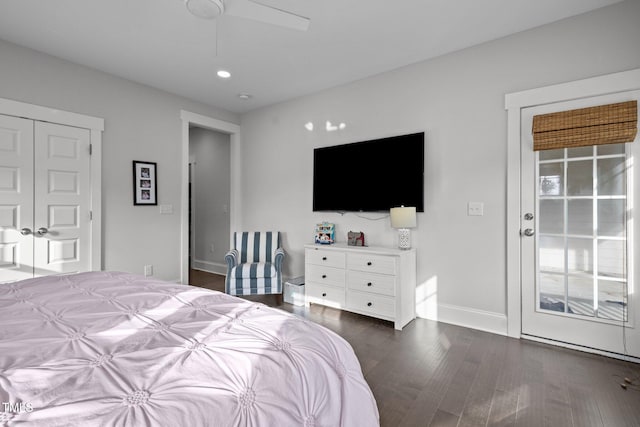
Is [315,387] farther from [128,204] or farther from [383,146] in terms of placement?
[128,204]

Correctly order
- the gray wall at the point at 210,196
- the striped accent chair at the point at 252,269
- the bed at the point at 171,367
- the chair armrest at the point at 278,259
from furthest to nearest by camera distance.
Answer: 1. the gray wall at the point at 210,196
2. the chair armrest at the point at 278,259
3. the striped accent chair at the point at 252,269
4. the bed at the point at 171,367

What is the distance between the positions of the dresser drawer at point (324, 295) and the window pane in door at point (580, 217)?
2072 mm

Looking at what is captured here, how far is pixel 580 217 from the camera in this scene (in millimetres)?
2473

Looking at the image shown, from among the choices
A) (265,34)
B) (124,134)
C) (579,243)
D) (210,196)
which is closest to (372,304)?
(579,243)

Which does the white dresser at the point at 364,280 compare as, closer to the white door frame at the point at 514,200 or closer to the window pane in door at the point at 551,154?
the white door frame at the point at 514,200

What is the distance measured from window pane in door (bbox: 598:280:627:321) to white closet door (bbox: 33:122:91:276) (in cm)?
471

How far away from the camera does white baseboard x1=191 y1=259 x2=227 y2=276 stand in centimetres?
537

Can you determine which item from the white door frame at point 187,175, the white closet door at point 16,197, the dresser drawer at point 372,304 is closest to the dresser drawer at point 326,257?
the dresser drawer at point 372,304

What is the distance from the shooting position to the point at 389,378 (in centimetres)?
203

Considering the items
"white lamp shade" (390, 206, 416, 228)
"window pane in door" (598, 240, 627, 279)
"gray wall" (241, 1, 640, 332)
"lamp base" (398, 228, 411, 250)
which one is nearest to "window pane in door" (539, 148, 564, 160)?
"gray wall" (241, 1, 640, 332)

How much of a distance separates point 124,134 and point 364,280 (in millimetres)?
3160

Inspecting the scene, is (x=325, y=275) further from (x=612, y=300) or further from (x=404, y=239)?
(x=612, y=300)

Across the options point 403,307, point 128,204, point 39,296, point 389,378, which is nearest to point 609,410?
point 389,378

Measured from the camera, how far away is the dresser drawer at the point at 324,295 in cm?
329
